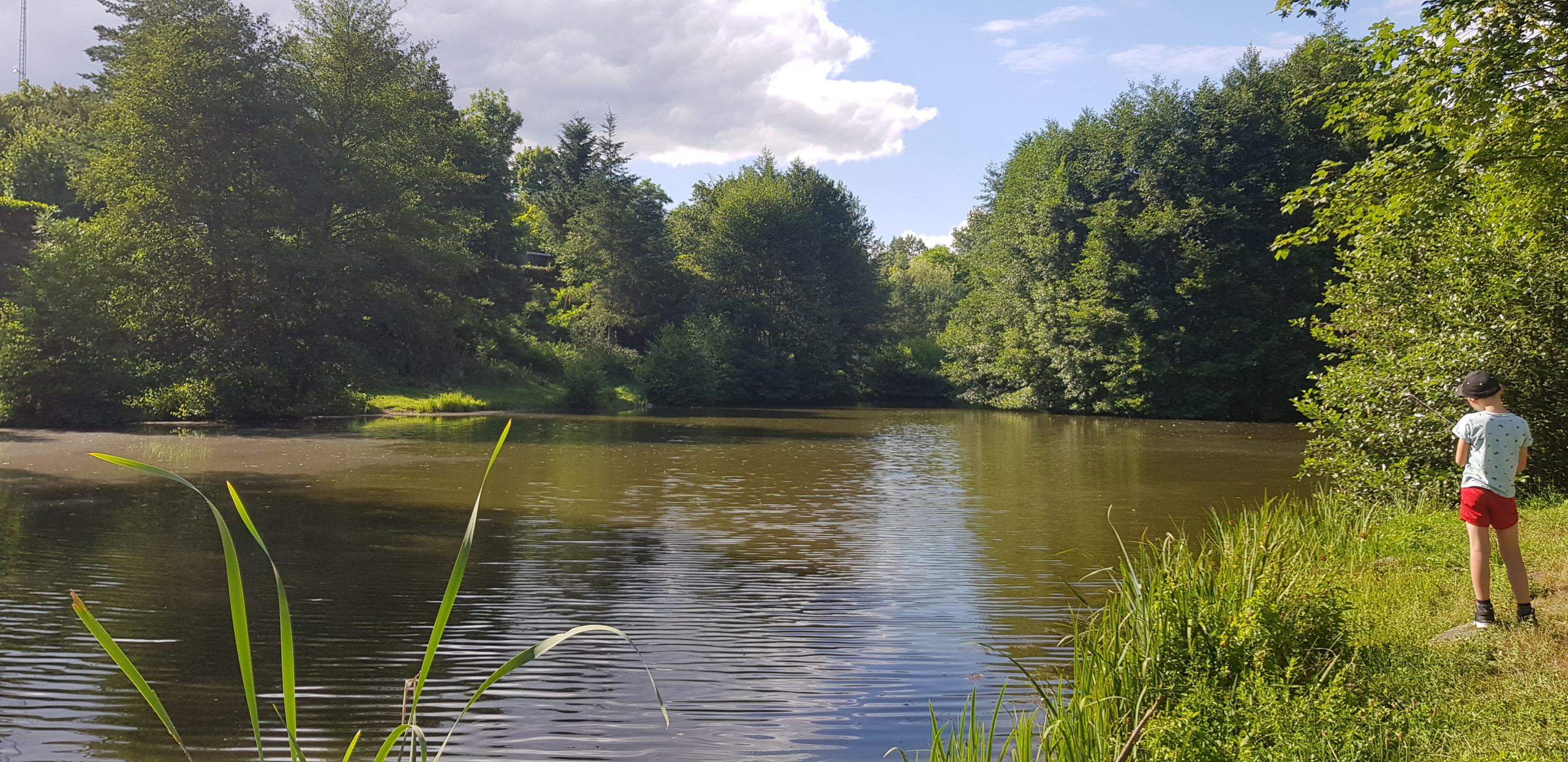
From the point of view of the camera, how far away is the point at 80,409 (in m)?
26.8

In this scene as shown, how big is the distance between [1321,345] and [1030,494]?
28615 mm

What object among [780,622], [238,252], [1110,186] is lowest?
[780,622]

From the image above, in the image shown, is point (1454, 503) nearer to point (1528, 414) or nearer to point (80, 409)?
point (1528, 414)

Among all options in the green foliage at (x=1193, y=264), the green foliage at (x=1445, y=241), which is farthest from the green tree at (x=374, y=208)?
the green foliage at (x=1445, y=241)

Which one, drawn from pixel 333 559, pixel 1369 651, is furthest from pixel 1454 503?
pixel 333 559

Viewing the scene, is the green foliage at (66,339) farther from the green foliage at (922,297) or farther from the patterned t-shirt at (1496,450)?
the green foliage at (922,297)

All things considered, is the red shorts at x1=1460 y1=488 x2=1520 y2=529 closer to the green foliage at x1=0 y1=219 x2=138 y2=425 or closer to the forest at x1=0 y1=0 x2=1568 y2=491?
the forest at x1=0 y1=0 x2=1568 y2=491

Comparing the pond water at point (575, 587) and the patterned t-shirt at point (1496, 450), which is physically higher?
the patterned t-shirt at point (1496, 450)

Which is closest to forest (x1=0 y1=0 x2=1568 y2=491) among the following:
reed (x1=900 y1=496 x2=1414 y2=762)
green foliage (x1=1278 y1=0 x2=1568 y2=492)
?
green foliage (x1=1278 y1=0 x2=1568 y2=492)

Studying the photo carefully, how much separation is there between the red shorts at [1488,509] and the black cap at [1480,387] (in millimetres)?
613

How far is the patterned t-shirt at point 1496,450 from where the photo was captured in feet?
20.2

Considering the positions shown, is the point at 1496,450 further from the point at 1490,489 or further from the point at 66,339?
the point at 66,339

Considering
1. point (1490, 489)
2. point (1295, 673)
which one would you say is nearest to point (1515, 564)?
point (1490, 489)

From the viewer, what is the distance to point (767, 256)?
56469 mm
